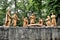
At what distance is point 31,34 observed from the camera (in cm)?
1472

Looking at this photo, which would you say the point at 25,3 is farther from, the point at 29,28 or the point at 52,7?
the point at 29,28

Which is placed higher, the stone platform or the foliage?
the foliage

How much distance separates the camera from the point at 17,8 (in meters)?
26.9

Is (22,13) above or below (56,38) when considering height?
above

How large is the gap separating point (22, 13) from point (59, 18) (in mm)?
8831

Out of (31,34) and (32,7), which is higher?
(32,7)

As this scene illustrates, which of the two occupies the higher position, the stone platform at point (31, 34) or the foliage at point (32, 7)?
the foliage at point (32, 7)

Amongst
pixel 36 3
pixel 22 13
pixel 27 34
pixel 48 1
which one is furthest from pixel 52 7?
pixel 22 13

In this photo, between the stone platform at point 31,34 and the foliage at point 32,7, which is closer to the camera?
the stone platform at point 31,34

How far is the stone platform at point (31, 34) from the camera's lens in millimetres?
14656

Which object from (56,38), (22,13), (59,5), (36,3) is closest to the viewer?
(56,38)

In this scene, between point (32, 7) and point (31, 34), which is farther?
point (32, 7)

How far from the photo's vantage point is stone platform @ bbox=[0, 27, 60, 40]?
14.7 meters

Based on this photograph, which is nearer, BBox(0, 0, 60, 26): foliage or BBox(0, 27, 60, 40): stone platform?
BBox(0, 27, 60, 40): stone platform
